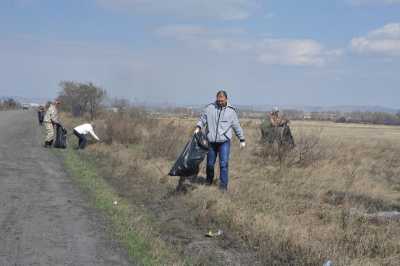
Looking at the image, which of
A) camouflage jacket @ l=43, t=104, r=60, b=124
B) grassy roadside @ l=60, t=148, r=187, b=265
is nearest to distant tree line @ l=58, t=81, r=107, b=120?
camouflage jacket @ l=43, t=104, r=60, b=124

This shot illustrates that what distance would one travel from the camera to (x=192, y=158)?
988cm

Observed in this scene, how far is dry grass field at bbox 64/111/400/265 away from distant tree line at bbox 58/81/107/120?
3180 cm

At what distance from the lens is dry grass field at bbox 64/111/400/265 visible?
20.9 ft

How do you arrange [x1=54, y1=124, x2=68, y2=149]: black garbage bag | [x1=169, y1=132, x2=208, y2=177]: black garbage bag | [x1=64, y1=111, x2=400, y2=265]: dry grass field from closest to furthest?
1. [x1=64, y1=111, x2=400, y2=265]: dry grass field
2. [x1=169, y1=132, x2=208, y2=177]: black garbage bag
3. [x1=54, y1=124, x2=68, y2=149]: black garbage bag

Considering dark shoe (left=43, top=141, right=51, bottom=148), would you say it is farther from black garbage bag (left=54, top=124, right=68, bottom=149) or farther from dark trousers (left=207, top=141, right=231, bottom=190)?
dark trousers (left=207, top=141, right=231, bottom=190)

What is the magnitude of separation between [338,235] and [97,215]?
143 inches

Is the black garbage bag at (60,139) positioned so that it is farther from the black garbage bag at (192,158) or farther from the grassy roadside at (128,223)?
the black garbage bag at (192,158)

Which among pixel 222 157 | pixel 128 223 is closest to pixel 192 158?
pixel 222 157

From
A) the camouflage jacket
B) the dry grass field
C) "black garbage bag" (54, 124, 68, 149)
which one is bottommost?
the dry grass field

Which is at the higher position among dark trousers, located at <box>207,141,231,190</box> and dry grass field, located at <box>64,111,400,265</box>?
dark trousers, located at <box>207,141,231,190</box>

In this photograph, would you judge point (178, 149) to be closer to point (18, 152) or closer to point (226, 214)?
point (18, 152)

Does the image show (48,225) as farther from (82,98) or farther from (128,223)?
(82,98)

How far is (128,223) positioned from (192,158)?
275 cm

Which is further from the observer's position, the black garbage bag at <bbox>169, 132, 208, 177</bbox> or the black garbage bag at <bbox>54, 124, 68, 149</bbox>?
the black garbage bag at <bbox>54, 124, 68, 149</bbox>
